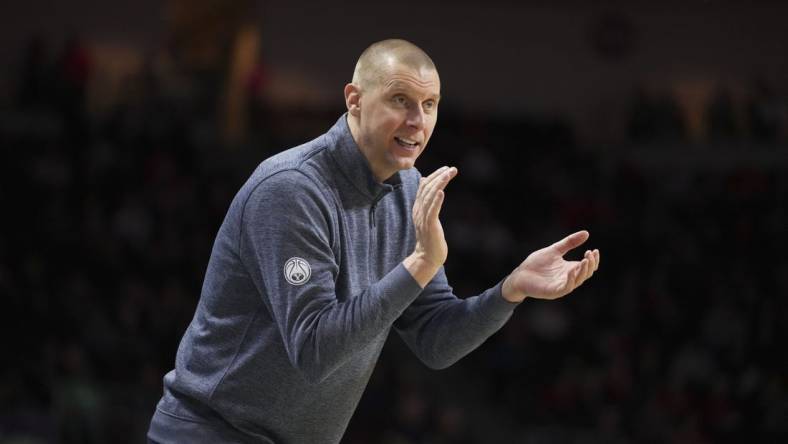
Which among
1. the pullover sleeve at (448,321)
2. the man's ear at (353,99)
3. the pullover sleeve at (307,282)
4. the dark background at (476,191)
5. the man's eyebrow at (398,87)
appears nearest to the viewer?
the pullover sleeve at (307,282)

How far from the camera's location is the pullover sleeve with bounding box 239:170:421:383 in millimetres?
2803

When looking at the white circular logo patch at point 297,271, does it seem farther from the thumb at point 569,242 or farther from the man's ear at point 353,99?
the thumb at point 569,242

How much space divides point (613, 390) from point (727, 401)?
1132mm

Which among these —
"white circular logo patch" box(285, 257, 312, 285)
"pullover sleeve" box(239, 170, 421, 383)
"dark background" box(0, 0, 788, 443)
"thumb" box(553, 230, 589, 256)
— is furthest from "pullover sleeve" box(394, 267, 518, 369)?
"dark background" box(0, 0, 788, 443)

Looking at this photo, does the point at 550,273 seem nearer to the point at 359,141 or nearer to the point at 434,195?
the point at 434,195

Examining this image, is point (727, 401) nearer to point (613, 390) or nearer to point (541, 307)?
point (613, 390)

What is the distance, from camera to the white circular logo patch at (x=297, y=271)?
9.43 ft

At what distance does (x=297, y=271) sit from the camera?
2879 millimetres

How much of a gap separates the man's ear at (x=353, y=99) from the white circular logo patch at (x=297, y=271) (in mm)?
517

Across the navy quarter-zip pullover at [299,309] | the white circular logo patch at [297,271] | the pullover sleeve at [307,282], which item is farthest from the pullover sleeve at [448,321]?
the white circular logo patch at [297,271]

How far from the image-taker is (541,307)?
11859 millimetres

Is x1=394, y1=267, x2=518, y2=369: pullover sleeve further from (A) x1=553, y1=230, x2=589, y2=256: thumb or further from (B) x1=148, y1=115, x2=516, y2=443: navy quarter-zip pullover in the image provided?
(A) x1=553, y1=230, x2=589, y2=256: thumb

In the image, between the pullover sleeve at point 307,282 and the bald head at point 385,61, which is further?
the bald head at point 385,61

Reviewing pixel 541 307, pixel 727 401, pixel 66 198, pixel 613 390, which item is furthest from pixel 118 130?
pixel 727 401
